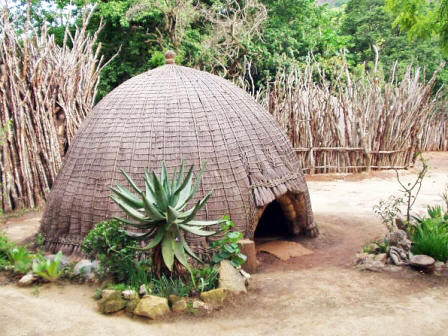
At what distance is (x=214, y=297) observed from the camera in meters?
4.25

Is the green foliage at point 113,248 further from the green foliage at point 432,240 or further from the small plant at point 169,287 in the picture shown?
the green foliage at point 432,240

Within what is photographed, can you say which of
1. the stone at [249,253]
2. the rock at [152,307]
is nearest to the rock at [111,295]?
the rock at [152,307]

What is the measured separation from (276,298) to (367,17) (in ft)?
55.7

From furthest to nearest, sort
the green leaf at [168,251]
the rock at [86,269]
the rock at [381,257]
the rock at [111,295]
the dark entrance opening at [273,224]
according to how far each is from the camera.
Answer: the dark entrance opening at [273,224] → the rock at [381,257] → the rock at [86,269] → the green leaf at [168,251] → the rock at [111,295]

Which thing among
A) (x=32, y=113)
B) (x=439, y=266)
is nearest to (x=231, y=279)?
(x=439, y=266)

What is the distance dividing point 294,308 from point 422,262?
1709 millimetres

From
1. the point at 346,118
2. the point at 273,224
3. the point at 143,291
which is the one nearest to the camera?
the point at 143,291

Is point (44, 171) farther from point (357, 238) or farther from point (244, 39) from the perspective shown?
point (244, 39)

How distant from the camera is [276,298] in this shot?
14.4 feet

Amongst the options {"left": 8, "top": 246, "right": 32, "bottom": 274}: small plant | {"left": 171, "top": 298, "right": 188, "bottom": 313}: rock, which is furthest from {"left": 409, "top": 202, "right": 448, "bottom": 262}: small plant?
{"left": 8, "top": 246, "right": 32, "bottom": 274}: small plant

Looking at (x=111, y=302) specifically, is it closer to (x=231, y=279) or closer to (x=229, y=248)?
(x=231, y=279)

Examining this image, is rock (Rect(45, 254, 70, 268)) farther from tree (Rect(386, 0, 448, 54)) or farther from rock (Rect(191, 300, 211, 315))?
tree (Rect(386, 0, 448, 54))

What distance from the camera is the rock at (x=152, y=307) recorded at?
3947mm

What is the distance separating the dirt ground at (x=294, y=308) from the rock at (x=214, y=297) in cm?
11
